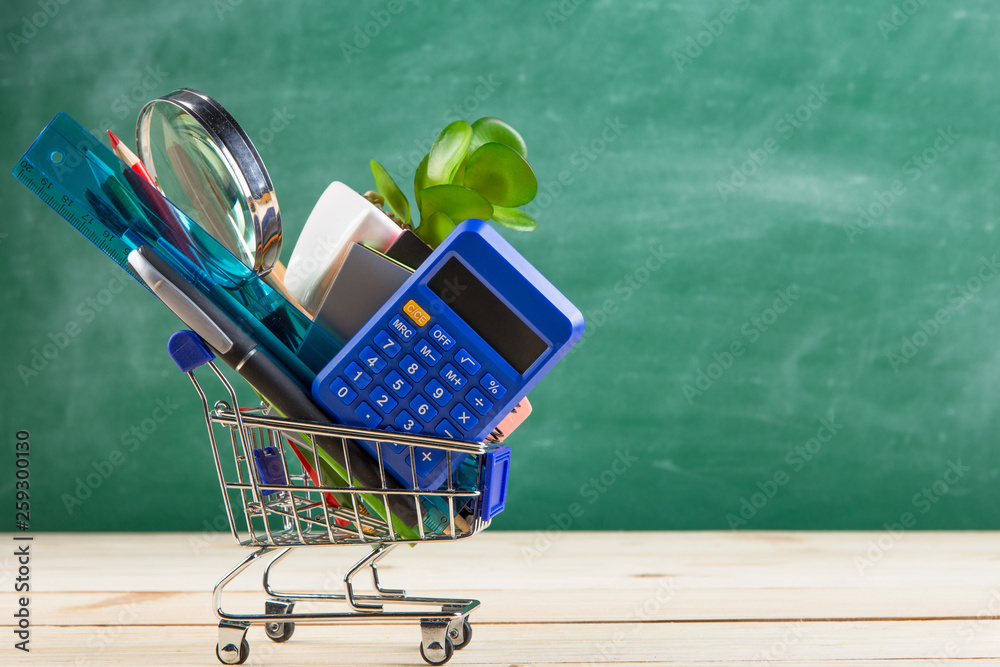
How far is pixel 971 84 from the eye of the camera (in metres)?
1.42

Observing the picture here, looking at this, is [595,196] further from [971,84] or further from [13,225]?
[13,225]

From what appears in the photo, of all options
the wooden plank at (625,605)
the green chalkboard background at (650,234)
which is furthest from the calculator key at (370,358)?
the green chalkboard background at (650,234)

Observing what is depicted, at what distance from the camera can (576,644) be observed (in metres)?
0.75

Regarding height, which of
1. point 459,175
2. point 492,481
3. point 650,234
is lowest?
point 650,234

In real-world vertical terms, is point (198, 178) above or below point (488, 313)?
above

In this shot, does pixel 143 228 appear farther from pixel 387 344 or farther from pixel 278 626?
pixel 278 626

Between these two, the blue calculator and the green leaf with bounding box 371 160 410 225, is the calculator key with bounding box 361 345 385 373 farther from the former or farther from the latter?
the green leaf with bounding box 371 160 410 225

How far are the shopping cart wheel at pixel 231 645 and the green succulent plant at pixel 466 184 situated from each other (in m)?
0.38

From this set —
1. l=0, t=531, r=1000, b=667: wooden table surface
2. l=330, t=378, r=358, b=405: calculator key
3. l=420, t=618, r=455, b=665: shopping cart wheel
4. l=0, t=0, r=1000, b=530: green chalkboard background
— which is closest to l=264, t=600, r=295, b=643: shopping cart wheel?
l=0, t=531, r=1000, b=667: wooden table surface

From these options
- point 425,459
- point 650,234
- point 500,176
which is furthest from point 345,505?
point 650,234

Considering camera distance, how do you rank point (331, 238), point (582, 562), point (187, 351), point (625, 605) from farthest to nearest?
point (582, 562)
point (625, 605)
point (331, 238)
point (187, 351)

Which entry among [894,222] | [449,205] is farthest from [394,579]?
[894,222]

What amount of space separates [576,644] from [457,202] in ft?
1.40

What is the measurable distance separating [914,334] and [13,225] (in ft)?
5.23
